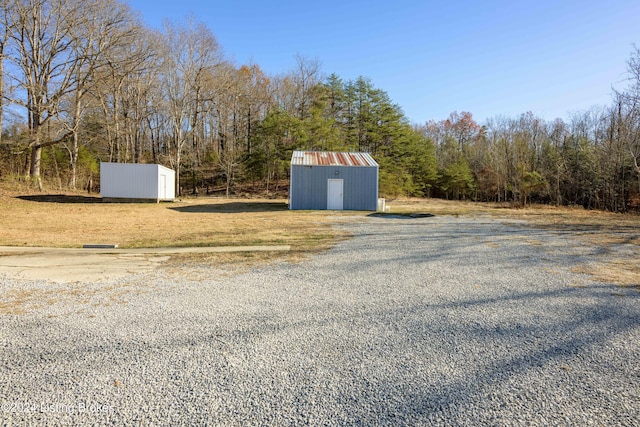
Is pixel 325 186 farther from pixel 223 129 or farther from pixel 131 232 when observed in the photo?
pixel 223 129

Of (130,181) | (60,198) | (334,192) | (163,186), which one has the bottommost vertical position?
(60,198)

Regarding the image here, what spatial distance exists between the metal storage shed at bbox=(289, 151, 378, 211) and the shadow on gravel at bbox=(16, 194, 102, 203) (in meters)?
12.3

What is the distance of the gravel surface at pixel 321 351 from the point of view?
2068 mm

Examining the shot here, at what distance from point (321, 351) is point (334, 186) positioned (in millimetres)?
16345

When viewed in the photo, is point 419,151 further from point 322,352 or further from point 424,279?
point 322,352

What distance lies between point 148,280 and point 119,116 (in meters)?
29.8

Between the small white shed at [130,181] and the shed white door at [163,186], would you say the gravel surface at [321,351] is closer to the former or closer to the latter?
the small white shed at [130,181]

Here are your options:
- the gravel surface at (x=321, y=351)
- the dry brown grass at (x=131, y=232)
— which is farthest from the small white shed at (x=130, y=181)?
the gravel surface at (x=321, y=351)

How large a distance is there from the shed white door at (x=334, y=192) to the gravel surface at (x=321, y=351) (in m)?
13.8

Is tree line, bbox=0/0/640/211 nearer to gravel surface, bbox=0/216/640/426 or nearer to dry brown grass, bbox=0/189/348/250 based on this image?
dry brown grass, bbox=0/189/348/250

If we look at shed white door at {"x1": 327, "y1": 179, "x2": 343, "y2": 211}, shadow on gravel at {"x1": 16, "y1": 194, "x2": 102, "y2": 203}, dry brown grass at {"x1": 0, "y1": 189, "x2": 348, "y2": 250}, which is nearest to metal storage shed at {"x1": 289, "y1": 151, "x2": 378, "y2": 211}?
shed white door at {"x1": 327, "y1": 179, "x2": 343, "y2": 211}

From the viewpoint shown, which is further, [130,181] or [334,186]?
[130,181]

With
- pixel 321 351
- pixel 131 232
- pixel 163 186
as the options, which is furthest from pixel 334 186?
pixel 321 351

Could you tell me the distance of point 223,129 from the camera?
121 ft
